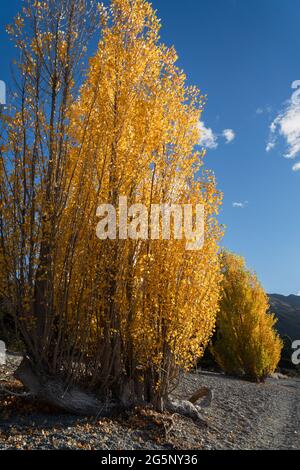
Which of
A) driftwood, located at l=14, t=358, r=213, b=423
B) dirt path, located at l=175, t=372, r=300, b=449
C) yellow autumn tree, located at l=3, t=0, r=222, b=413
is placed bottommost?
dirt path, located at l=175, t=372, r=300, b=449

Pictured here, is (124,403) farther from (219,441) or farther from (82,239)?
(82,239)

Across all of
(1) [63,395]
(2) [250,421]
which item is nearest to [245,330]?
(2) [250,421]

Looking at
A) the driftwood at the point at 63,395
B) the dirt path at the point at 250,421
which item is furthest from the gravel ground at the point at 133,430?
the driftwood at the point at 63,395

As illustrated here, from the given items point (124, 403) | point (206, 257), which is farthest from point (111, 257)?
point (124, 403)

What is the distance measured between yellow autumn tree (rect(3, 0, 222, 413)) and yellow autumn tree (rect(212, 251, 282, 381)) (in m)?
14.0

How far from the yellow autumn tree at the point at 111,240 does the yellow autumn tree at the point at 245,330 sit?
13983 mm

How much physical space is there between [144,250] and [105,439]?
3.11m

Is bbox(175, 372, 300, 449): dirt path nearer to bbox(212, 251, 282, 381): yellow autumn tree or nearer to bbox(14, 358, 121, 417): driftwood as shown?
bbox(14, 358, 121, 417): driftwood

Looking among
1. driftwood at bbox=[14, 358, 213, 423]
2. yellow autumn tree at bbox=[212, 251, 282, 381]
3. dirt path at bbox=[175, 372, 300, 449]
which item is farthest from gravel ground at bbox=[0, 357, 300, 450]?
yellow autumn tree at bbox=[212, 251, 282, 381]

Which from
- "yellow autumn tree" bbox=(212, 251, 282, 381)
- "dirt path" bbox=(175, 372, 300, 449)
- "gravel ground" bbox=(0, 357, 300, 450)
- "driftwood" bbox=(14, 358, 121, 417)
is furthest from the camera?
"yellow autumn tree" bbox=(212, 251, 282, 381)

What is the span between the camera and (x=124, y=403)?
22.9 ft

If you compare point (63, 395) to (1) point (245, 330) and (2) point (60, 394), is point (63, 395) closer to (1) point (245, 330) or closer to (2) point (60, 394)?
(2) point (60, 394)

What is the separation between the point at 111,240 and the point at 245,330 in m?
16.2

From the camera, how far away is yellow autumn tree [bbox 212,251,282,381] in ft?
67.9
